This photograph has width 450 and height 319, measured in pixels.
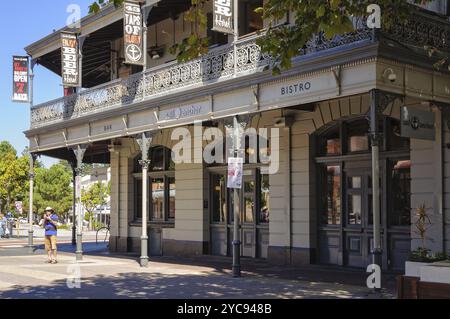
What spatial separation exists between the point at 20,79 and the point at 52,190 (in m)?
44.5

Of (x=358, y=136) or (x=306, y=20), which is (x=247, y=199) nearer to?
(x=358, y=136)

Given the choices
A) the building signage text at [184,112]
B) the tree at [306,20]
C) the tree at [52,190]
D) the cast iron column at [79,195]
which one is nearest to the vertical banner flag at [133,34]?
the building signage text at [184,112]

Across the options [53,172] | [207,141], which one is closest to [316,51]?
[207,141]

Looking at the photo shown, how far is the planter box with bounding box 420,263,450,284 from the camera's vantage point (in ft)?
25.5

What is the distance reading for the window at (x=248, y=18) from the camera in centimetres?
1755

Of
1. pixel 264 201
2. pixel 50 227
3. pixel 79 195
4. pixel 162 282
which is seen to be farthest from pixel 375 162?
pixel 79 195

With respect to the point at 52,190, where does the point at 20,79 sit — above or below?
above

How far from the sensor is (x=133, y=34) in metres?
17.1

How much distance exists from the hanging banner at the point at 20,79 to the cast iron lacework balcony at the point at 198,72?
0.64 meters

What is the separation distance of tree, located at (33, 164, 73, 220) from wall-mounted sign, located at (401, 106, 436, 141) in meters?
57.7

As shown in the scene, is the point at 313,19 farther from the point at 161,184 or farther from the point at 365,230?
the point at 161,184

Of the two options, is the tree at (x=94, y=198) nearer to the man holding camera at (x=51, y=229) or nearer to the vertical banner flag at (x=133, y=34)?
the man holding camera at (x=51, y=229)

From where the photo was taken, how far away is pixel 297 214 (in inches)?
637

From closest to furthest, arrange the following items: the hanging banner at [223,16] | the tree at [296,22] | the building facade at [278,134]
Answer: the tree at [296,22] < the building facade at [278,134] < the hanging banner at [223,16]
